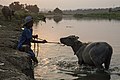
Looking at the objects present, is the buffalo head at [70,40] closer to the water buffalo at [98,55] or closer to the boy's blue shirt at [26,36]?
the water buffalo at [98,55]

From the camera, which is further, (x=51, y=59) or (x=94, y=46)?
(x=51, y=59)

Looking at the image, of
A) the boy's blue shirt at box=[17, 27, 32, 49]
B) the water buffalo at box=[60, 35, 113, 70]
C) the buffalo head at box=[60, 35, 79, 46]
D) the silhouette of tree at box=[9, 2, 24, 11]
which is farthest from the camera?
the silhouette of tree at box=[9, 2, 24, 11]

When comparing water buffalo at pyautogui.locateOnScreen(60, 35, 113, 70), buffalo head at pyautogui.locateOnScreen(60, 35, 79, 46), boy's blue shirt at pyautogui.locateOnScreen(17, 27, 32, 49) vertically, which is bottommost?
water buffalo at pyautogui.locateOnScreen(60, 35, 113, 70)

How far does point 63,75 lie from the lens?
41.5 ft

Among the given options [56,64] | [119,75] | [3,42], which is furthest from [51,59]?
[119,75]

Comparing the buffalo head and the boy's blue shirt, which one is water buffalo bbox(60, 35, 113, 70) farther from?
the boy's blue shirt

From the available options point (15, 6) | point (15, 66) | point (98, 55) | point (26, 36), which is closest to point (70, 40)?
point (98, 55)

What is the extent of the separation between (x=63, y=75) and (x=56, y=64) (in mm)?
2577

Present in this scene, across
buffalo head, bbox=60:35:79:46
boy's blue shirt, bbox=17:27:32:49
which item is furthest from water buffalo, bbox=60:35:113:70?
→ boy's blue shirt, bbox=17:27:32:49

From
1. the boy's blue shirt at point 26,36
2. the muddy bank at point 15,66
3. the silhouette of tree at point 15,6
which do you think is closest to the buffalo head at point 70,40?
the boy's blue shirt at point 26,36

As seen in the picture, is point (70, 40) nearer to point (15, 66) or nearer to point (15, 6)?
point (15, 66)

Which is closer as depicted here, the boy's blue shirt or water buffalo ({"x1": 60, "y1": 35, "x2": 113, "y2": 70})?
the boy's blue shirt

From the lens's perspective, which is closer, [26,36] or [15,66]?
[15,66]

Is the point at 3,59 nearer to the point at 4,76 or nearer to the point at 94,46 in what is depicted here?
the point at 4,76
